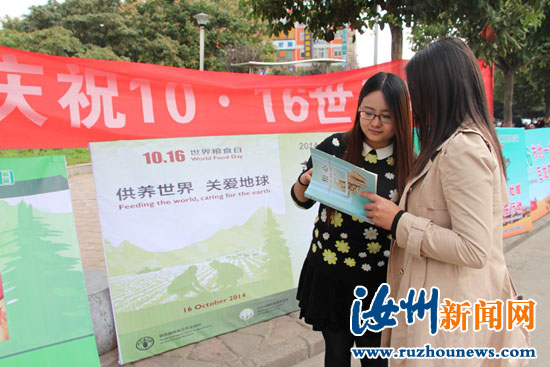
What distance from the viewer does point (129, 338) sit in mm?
2275

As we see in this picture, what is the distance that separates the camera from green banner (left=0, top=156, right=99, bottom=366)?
1818mm

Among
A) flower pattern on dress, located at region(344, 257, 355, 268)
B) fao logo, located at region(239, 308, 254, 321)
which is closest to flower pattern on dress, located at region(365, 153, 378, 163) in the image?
flower pattern on dress, located at region(344, 257, 355, 268)

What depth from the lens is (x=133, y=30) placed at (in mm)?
19938

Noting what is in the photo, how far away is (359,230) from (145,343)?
62.8 inches

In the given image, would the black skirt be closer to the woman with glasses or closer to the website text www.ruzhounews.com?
the woman with glasses

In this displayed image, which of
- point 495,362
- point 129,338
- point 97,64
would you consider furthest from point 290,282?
point 97,64

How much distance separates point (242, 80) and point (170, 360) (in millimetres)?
1905

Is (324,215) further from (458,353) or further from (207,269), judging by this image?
(207,269)

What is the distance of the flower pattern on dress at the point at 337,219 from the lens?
1.54 meters

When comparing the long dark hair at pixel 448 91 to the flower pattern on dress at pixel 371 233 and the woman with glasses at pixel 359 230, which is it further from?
the flower pattern on dress at pixel 371 233

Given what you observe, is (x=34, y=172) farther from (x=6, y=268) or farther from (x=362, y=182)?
(x=362, y=182)

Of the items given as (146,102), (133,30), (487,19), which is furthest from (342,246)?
(133,30)

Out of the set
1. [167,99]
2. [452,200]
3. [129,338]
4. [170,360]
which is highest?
[167,99]

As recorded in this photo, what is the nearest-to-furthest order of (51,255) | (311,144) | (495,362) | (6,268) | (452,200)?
(452,200)
(495,362)
(6,268)
(51,255)
(311,144)
